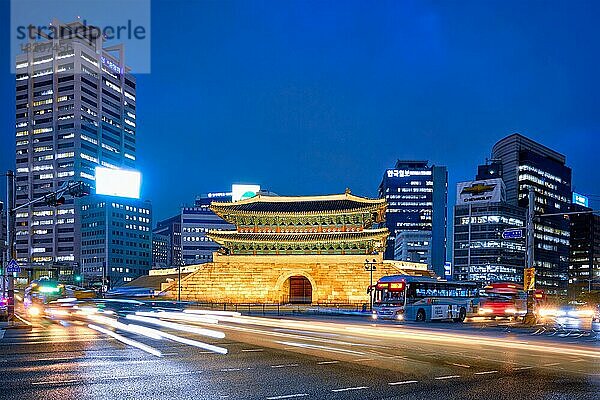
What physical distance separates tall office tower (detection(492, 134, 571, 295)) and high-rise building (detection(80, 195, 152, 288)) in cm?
9649

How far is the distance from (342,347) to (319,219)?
168 feet

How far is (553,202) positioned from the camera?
159m

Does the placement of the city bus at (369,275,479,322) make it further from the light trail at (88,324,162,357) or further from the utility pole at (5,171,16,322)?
the utility pole at (5,171,16,322)

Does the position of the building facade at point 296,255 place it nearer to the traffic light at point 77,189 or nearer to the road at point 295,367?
the traffic light at point 77,189

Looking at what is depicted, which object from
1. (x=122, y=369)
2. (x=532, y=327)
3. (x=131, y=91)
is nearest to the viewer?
(x=122, y=369)

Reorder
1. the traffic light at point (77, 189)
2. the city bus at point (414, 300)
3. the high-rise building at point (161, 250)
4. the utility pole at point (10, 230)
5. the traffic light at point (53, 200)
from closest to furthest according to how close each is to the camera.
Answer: the traffic light at point (77, 189) → the traffic light at point (53, 200) → the utility pole at point (10, 230) → the city bus at point (414, 300) → the high-rise building at point (161, 250)

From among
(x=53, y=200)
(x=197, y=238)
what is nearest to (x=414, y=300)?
(x=53, y=200)

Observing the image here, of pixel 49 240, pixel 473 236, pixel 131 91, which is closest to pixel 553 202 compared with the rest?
pixel 473 236

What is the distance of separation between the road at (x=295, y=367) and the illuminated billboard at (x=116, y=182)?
6529 centimetres

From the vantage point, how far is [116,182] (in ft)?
292

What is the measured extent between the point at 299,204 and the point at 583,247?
431ft

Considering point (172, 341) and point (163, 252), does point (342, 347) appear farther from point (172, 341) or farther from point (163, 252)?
point (163, 252)

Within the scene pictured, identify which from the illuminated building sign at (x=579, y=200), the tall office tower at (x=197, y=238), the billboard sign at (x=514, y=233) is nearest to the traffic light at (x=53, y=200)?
the billboard sign at (x=514, y=233)

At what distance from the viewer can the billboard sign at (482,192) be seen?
5162 inches
